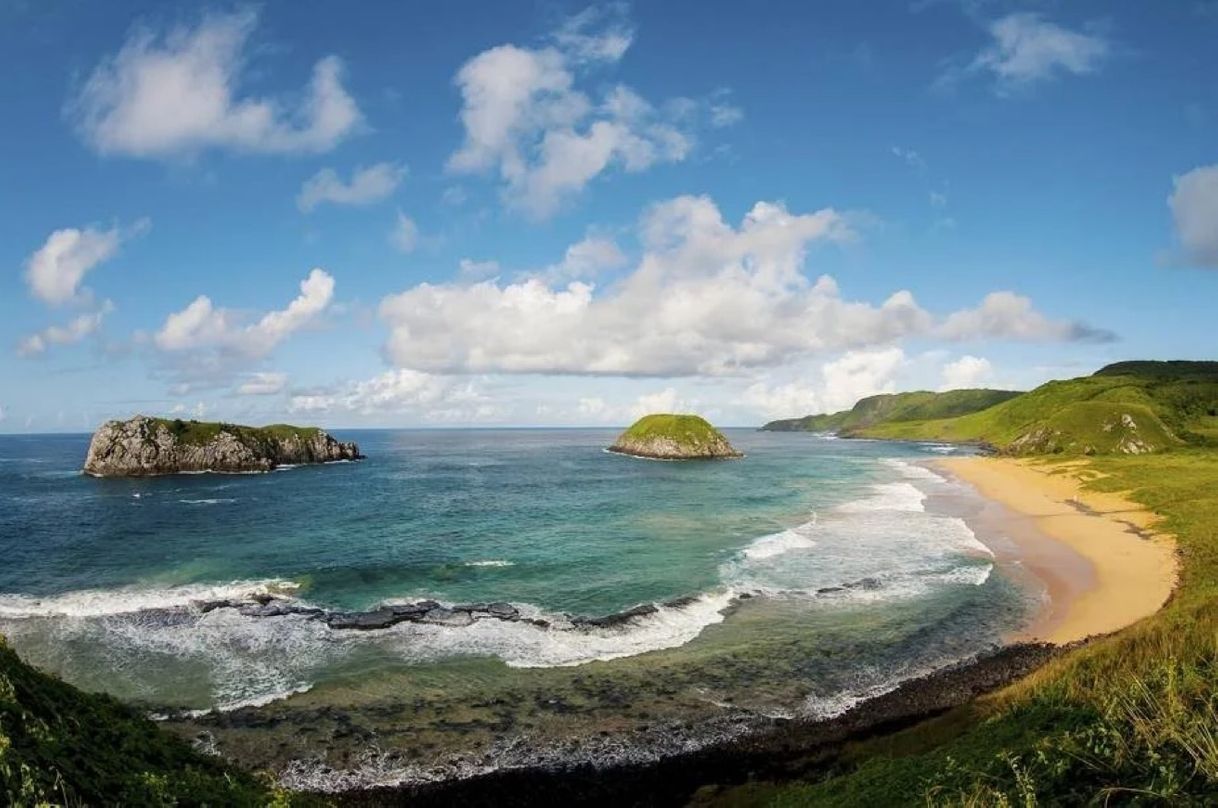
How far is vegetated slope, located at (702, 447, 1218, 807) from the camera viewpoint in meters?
10.6

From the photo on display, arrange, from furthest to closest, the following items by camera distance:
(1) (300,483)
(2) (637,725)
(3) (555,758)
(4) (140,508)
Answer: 1. (1) (300,483)
2. (4) (140,508)
3. (2) (637,725)
4. (3) (555,758)

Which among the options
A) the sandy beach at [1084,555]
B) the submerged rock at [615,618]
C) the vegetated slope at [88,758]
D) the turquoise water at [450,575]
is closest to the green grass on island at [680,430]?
the turquoise water at [450,575]

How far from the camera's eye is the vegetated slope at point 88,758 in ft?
29.3

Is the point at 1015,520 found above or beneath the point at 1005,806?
beneath

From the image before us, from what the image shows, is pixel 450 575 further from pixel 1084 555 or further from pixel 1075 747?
pixel 1084 555

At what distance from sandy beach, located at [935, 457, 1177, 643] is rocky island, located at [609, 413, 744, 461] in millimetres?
82972

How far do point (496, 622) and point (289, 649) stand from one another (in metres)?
11.5

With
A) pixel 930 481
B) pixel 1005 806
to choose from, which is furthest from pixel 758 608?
pixel 930 481

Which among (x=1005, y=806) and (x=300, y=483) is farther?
(x=300, y=483)

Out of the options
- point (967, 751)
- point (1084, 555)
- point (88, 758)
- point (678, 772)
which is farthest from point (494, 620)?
point (1084, 555)

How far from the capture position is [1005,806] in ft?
33.5

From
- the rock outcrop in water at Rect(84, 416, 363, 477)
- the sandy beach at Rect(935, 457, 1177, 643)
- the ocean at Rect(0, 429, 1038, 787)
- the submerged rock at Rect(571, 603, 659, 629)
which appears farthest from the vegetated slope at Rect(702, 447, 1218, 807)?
the rock outcrop in water at Rect(84, 416, 363, 477)

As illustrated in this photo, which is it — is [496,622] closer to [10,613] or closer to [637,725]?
[637,725]

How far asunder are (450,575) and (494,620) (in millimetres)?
12006
